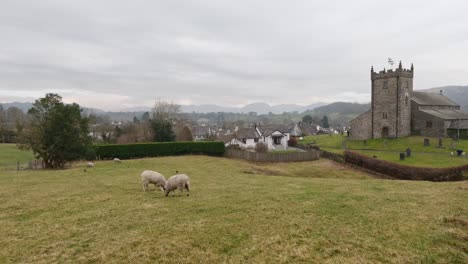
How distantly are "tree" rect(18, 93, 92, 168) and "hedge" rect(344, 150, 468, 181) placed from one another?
1581 inches

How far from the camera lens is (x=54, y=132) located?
31.0 metres

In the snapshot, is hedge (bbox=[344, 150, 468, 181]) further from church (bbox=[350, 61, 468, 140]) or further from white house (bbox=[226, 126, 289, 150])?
white house (bbox=[226, 126, 289, 150])

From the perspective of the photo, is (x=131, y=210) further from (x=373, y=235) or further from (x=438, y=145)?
(x=438, y=145)

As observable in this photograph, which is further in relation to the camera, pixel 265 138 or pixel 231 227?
pixel 265 138

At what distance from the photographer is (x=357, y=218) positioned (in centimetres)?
1249

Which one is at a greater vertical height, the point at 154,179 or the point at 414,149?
the point at 154,179

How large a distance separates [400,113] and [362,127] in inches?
373

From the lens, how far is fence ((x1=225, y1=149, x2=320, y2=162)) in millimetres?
47969

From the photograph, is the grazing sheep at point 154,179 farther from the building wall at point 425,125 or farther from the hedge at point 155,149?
the building wall at point 425,125

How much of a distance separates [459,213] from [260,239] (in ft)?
35.1

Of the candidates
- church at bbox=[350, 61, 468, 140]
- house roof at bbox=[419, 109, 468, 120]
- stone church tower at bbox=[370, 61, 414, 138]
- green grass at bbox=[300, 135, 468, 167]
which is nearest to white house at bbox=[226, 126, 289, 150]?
green grass at bbox=[300, 135, 468, 167]

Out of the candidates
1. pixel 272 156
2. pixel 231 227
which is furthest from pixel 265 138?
pixel 231 227

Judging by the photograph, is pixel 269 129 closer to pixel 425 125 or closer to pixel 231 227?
pixel 425 125

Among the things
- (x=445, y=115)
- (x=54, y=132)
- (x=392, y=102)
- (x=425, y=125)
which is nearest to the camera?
(x=54, y=132)
